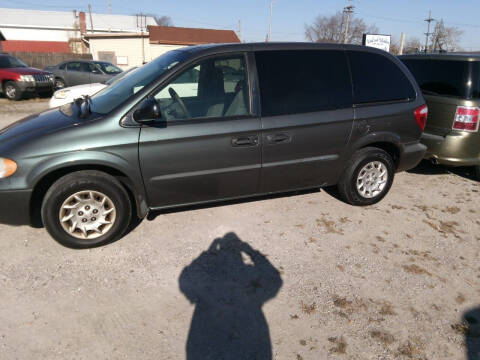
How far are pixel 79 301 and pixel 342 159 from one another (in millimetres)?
3039

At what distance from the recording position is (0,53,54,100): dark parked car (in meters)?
13.0

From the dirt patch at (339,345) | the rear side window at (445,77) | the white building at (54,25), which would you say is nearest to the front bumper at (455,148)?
the rear side window at (445,77)

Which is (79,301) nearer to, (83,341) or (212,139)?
(83,341)

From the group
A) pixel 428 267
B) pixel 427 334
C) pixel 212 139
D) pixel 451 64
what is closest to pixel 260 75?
pixel 212 139

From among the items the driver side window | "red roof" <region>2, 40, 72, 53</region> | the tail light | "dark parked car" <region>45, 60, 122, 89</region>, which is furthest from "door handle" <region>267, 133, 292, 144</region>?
"red roof" <region>2, 40, 72, 53</region>

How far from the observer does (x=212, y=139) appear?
134 inches

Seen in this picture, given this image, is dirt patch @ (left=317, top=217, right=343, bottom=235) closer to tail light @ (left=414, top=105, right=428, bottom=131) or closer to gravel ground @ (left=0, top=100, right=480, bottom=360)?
gravel ground @ (left=0, top=100, right=480, bottom=360)

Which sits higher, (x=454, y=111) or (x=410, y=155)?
(x=454, y=111)

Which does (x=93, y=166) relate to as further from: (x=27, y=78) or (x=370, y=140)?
(x=27, y=78)

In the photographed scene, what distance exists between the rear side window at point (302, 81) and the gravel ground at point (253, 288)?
1285mm

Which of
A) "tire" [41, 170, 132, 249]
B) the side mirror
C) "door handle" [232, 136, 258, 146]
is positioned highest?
the side mirror

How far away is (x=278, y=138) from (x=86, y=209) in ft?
6.56

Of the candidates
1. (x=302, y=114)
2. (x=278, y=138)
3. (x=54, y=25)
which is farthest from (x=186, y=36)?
(x=54, y=25)

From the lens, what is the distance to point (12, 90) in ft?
43.4
